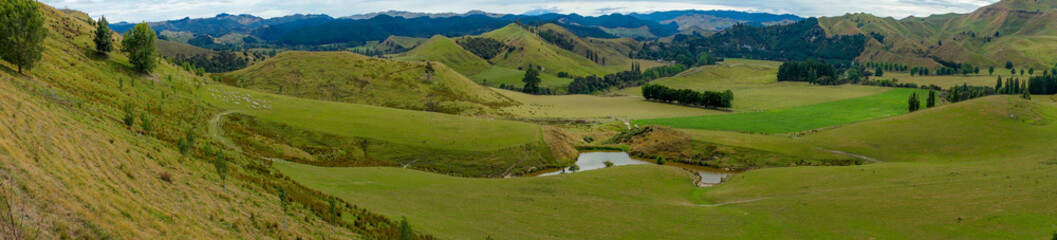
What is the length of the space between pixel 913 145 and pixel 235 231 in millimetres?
90682

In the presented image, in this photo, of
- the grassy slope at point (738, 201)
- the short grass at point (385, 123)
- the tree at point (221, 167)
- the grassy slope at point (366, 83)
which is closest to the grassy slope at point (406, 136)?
the short grass at point (385, 123)

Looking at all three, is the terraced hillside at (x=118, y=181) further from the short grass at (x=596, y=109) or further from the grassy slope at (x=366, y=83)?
the short grass at (x=596, y=109)

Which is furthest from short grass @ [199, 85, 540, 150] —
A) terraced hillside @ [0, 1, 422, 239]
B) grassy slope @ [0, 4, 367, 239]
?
grassy slope @ [0, 4, 367, 239]

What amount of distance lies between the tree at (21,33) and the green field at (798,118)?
10949 cm

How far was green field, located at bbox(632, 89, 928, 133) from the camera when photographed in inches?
4860

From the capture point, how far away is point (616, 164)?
87.6m

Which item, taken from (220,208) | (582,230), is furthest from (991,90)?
(220,208)

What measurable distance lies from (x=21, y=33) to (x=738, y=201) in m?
74.8

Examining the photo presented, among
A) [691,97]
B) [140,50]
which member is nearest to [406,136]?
[140,50]

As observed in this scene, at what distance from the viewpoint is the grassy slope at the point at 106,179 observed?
20.6 metres

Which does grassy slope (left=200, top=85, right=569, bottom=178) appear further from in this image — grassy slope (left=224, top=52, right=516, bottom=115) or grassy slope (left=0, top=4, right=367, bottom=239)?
grassy slope (left=224, top=52, right=516, bottom=115)

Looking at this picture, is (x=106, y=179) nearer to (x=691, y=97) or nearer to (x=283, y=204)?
(x=283, y=204)

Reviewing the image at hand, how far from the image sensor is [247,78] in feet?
460

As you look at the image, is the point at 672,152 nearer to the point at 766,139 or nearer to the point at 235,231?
the point at 766,139
